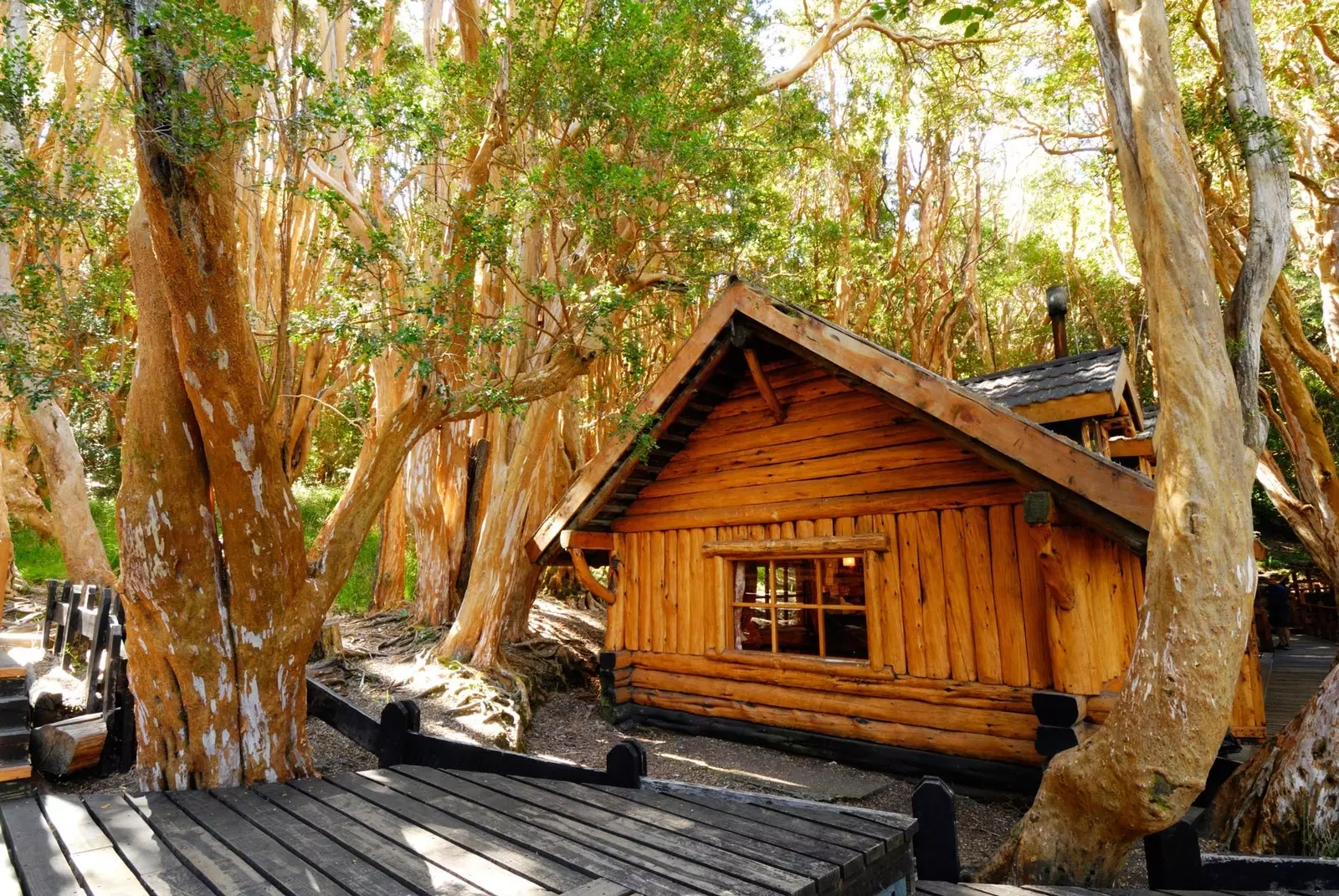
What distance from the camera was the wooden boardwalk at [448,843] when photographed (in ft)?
8.74

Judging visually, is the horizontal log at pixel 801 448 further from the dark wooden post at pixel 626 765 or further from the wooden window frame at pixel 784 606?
the dark wooden post at pixel 626 765

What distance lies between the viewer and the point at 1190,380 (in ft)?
13.0

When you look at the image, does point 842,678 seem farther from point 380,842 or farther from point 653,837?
point 380,842

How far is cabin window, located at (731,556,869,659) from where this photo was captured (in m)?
7.41

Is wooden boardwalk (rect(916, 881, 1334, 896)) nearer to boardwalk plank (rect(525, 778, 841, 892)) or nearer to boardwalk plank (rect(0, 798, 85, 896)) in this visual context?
boardwalk plank (rect(525, 778, 841, 892))

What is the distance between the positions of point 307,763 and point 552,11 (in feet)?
27.4

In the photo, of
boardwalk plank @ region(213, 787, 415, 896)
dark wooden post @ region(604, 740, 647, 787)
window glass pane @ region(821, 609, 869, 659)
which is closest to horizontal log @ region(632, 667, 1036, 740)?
window glass pane @ region(821, 609, 869, 659)

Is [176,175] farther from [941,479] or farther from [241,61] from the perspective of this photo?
[941,479]

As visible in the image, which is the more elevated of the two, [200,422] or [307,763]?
[200,422]

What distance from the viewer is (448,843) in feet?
10.1

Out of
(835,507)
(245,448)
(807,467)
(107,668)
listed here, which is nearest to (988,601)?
(835,507)

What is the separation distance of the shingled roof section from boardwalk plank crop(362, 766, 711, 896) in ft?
15.7

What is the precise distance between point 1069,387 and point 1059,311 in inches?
125

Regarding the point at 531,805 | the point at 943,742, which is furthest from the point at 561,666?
the point at 531,805
